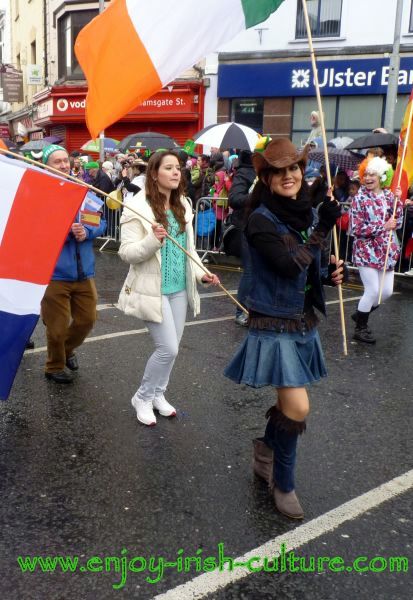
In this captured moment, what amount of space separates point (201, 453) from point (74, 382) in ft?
5.36

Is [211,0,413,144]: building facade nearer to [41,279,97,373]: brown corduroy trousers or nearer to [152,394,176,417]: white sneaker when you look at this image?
[41,279,97,373]: brown corduroy trousers

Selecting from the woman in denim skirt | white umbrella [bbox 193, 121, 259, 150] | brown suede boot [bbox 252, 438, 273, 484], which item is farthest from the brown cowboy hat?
white umbrella [bbox 193, 121, 259, 150]

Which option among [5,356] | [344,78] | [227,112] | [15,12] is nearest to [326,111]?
[344,78]

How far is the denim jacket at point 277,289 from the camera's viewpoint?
10.6ft

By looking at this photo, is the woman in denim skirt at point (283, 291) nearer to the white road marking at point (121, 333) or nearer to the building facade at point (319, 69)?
the white road marking at point (121, 333)

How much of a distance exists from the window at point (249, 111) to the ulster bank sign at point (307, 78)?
0.26 meters

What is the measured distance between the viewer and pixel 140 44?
4281 millimetres

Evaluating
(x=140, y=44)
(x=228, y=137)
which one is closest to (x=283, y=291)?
(x=140, y=44)

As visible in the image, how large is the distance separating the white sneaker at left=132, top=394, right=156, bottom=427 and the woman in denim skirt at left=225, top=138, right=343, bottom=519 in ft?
4.09

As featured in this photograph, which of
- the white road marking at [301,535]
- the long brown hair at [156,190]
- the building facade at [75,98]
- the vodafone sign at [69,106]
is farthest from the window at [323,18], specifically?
the white road marking at [301,535]

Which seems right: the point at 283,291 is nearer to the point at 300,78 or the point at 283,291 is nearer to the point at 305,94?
the point at 305,94

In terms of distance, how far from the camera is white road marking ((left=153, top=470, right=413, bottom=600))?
2682mm

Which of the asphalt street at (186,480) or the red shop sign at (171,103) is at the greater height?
the red shop sign at (171,103)

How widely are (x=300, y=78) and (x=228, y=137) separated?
1051cm
